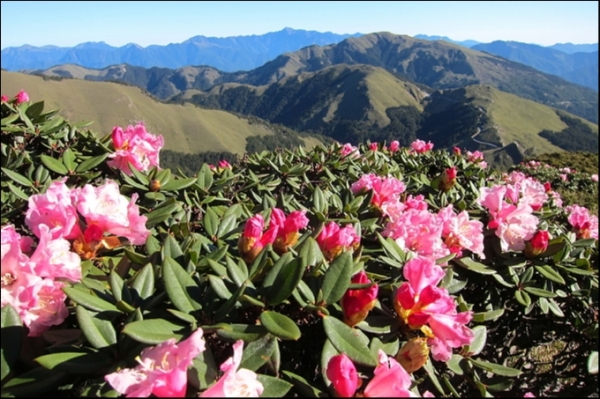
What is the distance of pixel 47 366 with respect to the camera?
951mm

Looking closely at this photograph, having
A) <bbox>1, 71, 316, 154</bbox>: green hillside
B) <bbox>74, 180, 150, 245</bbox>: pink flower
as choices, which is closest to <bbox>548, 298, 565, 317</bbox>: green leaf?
<bbox>74, 180, 150, 245</bbox>: pink flower

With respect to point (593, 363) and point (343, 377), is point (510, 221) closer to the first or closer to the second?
point (593, 363)

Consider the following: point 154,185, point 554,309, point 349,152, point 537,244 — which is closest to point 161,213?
point 154,185

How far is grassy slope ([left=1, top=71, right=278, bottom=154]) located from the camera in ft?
293

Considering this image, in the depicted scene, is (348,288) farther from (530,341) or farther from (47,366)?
(530,341)

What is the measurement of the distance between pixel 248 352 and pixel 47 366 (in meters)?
0.42

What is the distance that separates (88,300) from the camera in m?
1.09

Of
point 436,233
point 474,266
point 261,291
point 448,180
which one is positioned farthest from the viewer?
point 448,180

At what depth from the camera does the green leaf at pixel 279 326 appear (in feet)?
3.39

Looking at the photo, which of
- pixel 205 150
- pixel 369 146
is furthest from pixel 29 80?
pixel 369 146

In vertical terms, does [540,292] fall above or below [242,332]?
→ below

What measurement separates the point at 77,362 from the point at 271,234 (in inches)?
25.4

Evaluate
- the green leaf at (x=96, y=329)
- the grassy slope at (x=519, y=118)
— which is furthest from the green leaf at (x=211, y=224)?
the grassy slope at (x=519, y=118)

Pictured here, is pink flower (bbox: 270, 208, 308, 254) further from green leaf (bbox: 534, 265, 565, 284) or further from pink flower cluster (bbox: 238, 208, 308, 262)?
green leaf (bbox: 534, 265, 565, 284)
